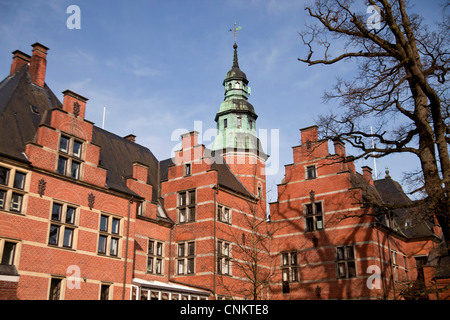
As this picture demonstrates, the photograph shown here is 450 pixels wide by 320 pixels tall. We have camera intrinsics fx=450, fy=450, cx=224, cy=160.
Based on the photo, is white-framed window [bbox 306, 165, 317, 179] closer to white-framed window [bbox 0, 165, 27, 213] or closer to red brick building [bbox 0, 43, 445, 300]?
red brick building [bbox 0, 43, 445, 300]

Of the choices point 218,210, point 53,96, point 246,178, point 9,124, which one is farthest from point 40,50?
point 246,178

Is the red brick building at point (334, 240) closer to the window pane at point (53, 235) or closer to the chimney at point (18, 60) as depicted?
the window pane at point (53, 235)

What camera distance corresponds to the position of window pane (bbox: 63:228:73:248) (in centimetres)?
1947

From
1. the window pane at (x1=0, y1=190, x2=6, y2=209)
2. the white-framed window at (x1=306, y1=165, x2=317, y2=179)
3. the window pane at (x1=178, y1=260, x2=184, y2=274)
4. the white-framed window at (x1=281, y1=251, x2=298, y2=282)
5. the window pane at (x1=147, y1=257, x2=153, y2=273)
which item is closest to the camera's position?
the window pane at (x1=0, y1=190, x2=6, y2=209)

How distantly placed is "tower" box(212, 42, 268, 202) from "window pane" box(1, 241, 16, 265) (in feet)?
55.2

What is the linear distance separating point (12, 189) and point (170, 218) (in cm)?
1113

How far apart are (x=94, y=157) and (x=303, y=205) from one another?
13587 millimetres

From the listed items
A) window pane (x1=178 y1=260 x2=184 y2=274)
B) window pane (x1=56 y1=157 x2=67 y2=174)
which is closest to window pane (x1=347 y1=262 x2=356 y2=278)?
window pane (x1=178 y1=260 x2=184 y2=274)

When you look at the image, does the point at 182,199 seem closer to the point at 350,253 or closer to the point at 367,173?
the point at 350,253

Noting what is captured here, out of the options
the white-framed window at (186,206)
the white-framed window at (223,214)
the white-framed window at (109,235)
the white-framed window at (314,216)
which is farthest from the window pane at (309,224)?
the white-framed window at (109,235)

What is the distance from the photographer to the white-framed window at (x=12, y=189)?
17.5 metres

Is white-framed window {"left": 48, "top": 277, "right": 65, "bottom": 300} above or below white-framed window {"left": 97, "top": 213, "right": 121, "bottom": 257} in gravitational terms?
below

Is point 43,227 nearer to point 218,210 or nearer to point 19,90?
point 19,90
